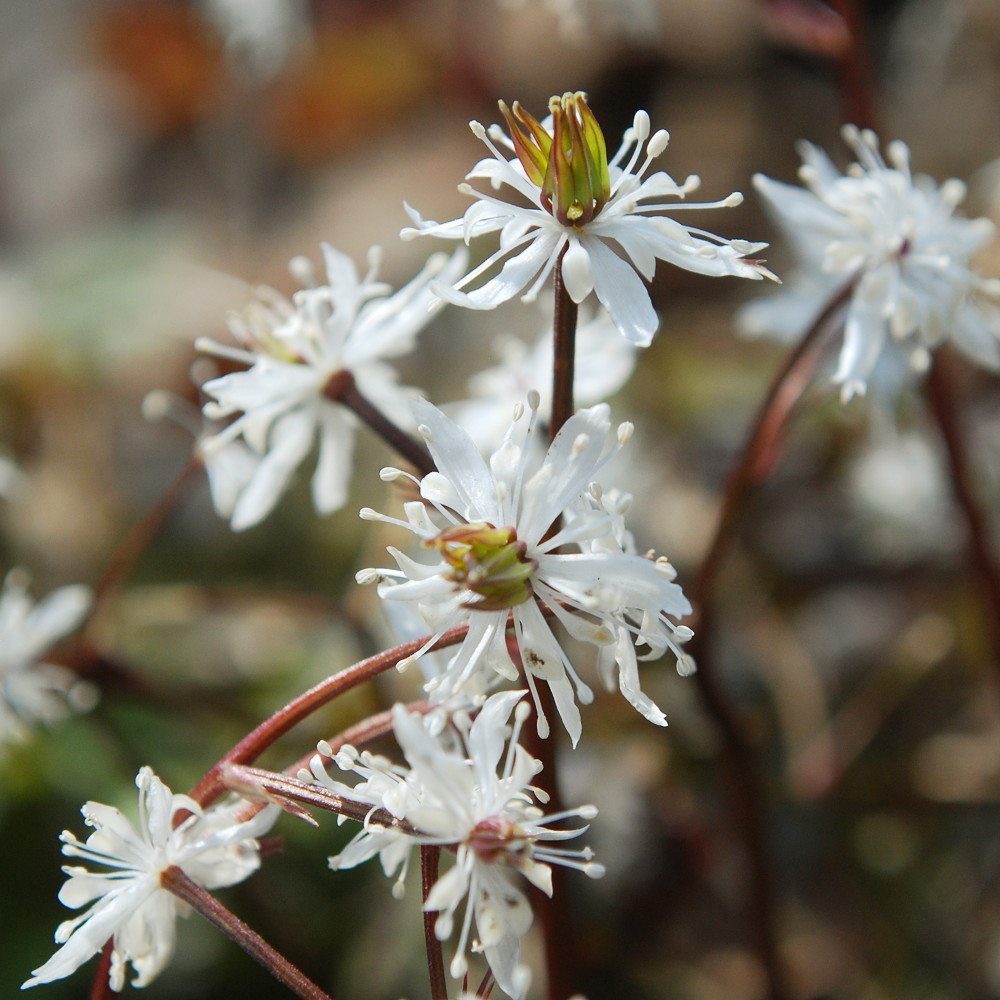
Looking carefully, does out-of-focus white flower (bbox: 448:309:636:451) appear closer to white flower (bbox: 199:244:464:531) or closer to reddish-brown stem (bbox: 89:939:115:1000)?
white flower (bbox: 199:244:464:531)

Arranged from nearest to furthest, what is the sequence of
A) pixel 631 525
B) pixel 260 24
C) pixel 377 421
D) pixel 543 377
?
pixel 377 421, pixel 543 377, pixel 631 525, pixel 260 24

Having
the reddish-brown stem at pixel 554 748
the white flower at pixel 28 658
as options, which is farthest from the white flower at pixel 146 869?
the white flower at pixel 28 658

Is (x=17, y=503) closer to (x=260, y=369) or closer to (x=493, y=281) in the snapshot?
(x=260, y=369)

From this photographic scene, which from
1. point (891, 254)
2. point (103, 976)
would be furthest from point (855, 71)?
point (103, 976)

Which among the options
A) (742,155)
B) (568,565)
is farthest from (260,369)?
(742,155)

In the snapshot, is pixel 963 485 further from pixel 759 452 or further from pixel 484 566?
pixel 484 566

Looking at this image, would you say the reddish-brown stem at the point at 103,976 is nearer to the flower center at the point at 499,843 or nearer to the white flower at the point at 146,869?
the white flower at the point at 146,869
